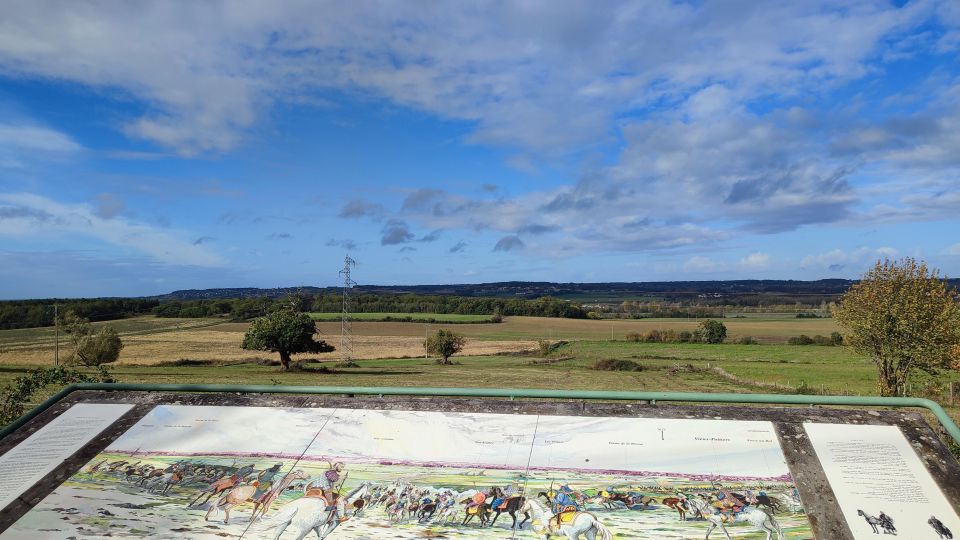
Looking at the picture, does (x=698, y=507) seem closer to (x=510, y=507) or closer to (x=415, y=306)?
(x=510, y=507)

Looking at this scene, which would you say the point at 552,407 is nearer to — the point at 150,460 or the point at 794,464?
the point at 794,464

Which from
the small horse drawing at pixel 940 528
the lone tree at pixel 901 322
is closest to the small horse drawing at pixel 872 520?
the small horse drawing at pixel 940 528

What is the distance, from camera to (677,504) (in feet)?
15.2

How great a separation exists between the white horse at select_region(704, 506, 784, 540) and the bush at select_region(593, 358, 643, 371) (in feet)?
156

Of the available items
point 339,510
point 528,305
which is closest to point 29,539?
point 339,510

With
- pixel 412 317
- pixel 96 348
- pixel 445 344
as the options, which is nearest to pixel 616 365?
pixel 445 344

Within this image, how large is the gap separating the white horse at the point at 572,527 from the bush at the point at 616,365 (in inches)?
1873

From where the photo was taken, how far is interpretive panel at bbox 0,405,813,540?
4586mm

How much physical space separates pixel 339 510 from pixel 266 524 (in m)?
0.55

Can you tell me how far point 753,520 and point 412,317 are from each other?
287 ft

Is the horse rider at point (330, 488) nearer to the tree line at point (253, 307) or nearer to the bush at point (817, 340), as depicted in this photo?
the tree line at point (253, 307)

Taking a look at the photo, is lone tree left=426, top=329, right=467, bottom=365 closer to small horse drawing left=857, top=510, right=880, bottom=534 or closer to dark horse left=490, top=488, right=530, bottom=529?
dark horse left=490, top=488, right=530, bottom=529

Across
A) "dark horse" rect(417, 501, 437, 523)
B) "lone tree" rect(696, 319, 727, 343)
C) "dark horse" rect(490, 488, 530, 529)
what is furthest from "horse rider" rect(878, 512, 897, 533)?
"lone tree" rect(696, 319, 727, 343)

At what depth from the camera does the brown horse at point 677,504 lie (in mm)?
4543
